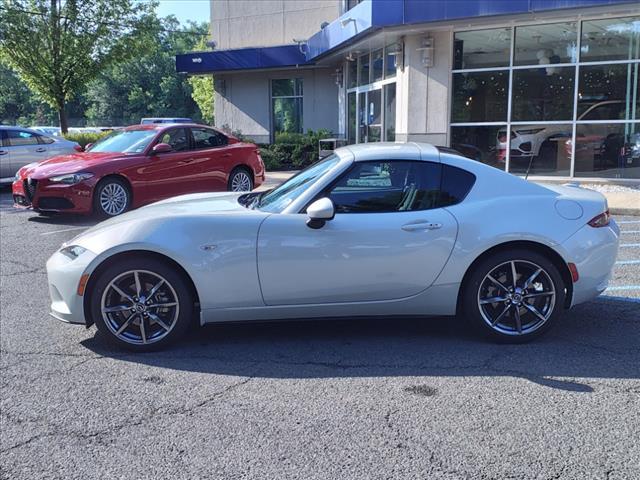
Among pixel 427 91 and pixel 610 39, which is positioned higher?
pixel 610 39

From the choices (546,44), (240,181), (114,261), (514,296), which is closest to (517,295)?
(514,296)

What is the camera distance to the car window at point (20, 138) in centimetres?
1502

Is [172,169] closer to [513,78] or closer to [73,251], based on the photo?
[73,251]

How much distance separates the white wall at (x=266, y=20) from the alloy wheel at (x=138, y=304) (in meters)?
18.9

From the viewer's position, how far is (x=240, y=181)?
39.8ft

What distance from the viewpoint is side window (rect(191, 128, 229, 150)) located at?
37.5ft

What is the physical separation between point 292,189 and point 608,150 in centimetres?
1097

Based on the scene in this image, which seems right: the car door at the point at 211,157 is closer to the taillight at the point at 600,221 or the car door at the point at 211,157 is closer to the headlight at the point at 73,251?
the headlight at the point at 73,251

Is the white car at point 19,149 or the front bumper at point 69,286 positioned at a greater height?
the white car at point 19,149

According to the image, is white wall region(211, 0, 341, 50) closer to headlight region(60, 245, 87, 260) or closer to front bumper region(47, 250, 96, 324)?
headlight region(60, 245, 87, 260)

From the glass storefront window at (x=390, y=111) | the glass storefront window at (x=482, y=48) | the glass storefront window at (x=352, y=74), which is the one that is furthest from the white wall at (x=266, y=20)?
the glass storefront window at (x=482, y=48)

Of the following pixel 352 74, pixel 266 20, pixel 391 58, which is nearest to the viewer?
pixel 391 58

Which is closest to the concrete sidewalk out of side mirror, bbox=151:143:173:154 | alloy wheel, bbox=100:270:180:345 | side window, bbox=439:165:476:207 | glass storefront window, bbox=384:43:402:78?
side mirror, bbox=151:143:173:154

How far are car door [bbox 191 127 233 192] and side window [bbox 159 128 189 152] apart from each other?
17 cm
